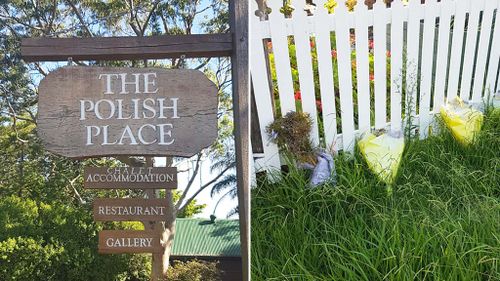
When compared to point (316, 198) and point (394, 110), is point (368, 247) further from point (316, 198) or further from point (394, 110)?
point (394, 110)

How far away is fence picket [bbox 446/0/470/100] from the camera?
445cm

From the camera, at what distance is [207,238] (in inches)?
184

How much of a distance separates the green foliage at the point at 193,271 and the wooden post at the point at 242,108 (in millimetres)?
1732

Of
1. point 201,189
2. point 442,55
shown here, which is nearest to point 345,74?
point 442,55

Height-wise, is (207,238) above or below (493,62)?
below

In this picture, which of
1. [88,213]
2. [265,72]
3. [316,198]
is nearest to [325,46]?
[265,72]

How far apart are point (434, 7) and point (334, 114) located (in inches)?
44.5

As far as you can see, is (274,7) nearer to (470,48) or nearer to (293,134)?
(293,134)

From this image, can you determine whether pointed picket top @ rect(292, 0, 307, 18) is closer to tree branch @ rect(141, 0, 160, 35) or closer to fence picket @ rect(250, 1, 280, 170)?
fence picket @ rect(250, 1, 280, 170)

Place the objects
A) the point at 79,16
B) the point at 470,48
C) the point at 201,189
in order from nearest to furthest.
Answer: the point at 470,48 → the point at 201,189 → the point at 79,16

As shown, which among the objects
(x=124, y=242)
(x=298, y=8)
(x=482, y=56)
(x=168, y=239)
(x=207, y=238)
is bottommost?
(x=207, y=238)

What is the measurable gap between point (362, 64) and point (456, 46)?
2.93ft

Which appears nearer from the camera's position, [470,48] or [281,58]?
[281,58]

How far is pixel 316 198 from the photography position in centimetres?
356
